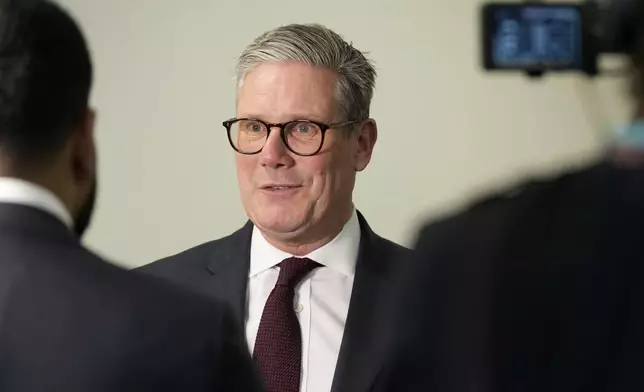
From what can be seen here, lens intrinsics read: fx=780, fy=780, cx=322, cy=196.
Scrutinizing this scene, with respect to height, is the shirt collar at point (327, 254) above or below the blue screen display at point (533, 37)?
below

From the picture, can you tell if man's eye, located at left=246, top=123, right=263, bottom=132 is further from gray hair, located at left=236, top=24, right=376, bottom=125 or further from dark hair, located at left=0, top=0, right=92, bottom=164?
dark hair, located at left=0, top=0, right=92, bottom=164

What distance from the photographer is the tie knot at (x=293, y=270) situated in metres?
1.33

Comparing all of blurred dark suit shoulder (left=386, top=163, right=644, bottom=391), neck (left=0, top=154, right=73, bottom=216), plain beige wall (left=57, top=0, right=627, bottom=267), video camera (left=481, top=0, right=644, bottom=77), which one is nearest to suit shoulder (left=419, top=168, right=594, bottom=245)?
blurred dark suit shoulder (left=386, top=163, right=644, bottom=391)

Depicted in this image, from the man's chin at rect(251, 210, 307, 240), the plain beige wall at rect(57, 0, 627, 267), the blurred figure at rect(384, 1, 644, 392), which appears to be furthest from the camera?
the plain beige wall at rect(57, 0, 627, 267)

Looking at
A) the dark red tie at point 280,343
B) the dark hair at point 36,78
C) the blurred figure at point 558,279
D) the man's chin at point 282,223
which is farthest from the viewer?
the man's chin at point 282,223

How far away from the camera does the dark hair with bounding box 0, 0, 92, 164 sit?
70cm

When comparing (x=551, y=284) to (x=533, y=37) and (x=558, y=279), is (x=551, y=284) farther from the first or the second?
(x=533, y=37)

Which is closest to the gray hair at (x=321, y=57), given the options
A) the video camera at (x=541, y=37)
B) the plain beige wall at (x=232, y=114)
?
the plain beige wall at (x=232, y=114)

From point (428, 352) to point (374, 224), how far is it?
48.6 inches

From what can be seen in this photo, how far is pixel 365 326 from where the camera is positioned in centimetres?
130

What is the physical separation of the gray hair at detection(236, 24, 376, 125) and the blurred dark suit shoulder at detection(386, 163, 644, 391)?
832 millimetres

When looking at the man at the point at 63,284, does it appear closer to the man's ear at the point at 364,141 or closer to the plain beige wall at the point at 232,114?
the man's ear at the point at 364,141

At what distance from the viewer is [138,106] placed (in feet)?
6.27

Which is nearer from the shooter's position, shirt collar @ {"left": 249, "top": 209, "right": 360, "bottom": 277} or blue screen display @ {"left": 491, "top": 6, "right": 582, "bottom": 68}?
blue screen display @ {"left": 491, "top": 6, "right": 582, "bottom": 68}
